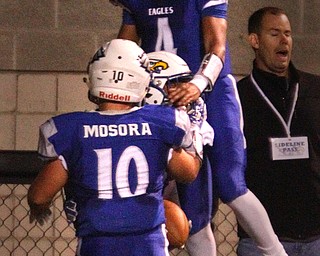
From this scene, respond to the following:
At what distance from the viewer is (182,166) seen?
2809 mm

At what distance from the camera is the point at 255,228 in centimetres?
325

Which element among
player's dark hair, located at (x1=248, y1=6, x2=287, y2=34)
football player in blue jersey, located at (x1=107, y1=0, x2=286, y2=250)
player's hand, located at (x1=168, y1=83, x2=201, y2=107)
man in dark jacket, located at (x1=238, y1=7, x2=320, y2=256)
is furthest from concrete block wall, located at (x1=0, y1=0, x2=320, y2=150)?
player's hand, located at (x1=168, y1=83, x2=201, y2=107)

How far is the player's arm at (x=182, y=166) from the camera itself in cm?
280

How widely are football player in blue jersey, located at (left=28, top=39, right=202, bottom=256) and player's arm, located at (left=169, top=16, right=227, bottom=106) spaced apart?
0.61 ft

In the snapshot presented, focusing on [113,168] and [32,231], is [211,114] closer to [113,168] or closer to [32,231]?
[113,168]

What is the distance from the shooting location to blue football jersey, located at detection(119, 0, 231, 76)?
127 inches

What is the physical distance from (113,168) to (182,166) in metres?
0.19

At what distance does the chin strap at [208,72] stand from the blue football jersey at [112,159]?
0.31m

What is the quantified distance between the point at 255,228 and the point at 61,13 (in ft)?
5.64

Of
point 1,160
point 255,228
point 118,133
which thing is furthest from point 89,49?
point 118,133

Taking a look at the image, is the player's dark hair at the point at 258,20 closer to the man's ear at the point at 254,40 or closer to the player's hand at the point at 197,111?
the man's ear at the point at 254,40

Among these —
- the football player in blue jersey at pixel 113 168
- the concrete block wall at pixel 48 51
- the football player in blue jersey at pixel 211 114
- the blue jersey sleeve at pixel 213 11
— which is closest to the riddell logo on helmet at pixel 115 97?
the football player in blue jersey at pixel 113 168

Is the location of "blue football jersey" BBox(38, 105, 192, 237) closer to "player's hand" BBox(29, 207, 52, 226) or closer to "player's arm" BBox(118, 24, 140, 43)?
"player's hand" BBox(29, 207, 52, 226)

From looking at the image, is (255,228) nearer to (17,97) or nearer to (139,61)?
(139,61)
